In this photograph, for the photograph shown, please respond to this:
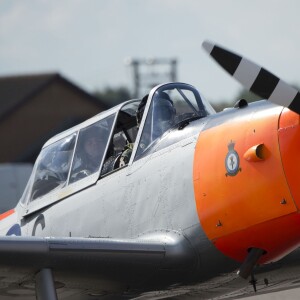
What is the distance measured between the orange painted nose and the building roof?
45421mm

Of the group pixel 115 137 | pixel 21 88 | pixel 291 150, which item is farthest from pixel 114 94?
pixel 291 150

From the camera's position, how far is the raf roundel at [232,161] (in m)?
8.61

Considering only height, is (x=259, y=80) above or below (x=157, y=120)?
below

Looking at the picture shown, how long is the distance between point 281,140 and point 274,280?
1.80m

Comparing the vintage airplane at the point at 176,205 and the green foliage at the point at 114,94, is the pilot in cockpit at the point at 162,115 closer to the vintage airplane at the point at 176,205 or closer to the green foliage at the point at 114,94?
the vintage airplane at the point at 176,205

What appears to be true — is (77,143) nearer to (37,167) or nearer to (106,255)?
(37,167)

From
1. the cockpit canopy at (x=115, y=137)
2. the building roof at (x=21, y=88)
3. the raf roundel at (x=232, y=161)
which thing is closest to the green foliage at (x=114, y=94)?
the building roof at (x=21, y=88)

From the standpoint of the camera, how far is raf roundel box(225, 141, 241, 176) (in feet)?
28.2

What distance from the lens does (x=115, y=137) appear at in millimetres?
10203

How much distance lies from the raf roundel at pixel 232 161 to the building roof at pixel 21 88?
149ft

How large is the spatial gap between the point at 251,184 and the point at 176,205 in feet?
2.96

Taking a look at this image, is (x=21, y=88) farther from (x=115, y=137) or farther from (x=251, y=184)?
(x=251, y=184)

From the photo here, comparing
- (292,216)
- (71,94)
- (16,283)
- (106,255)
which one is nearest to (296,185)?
(292,216)

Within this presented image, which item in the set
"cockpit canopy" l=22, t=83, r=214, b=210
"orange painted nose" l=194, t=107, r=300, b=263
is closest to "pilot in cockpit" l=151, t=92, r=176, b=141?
"cockpit canopy" l=22, t=83, r=214, b=210
